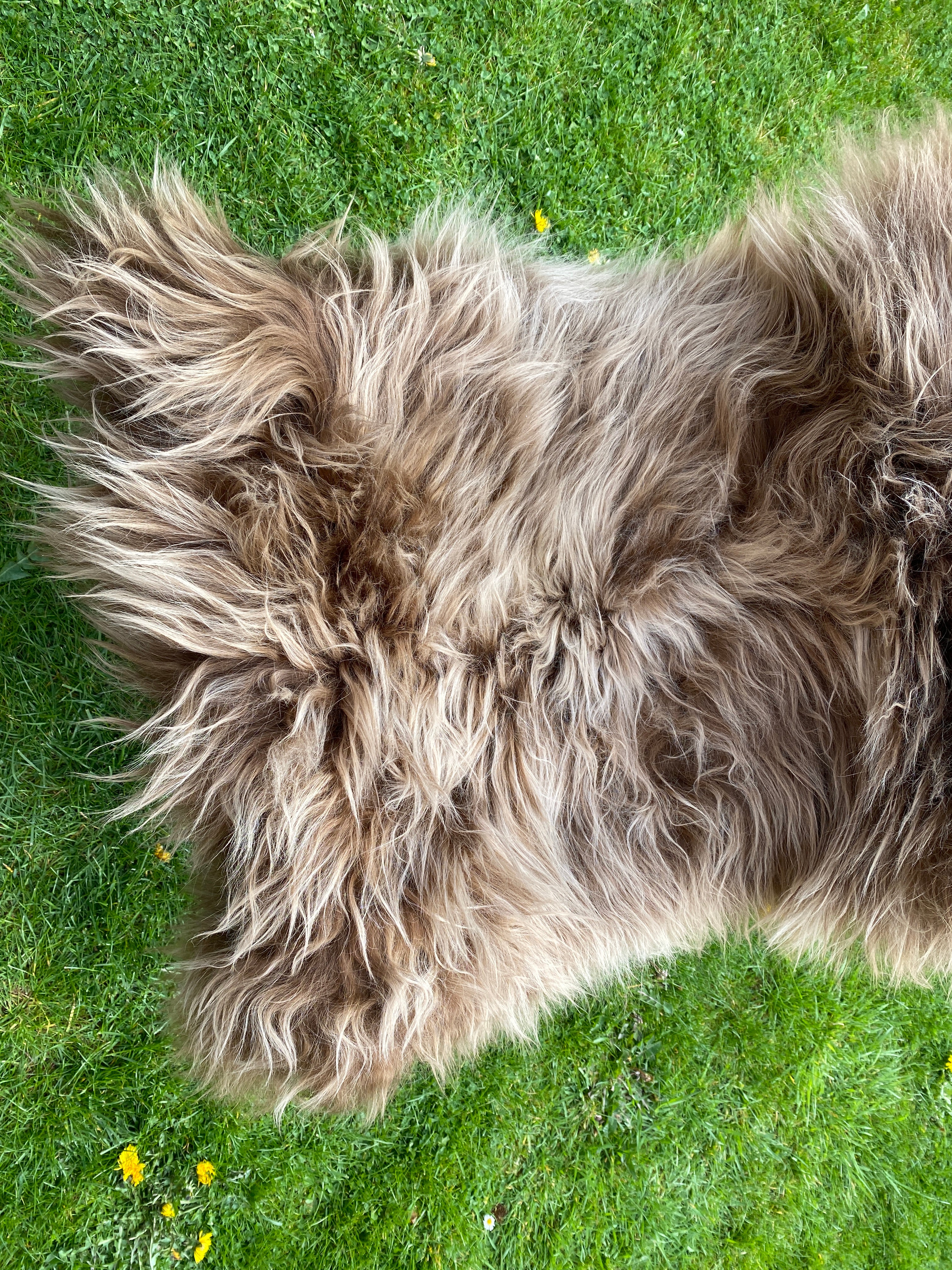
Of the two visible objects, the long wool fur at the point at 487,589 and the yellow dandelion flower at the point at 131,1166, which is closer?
the long wool fur at the point at 487,589

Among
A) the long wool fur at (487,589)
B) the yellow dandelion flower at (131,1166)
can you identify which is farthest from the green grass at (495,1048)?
the long wool fur at (487,589)

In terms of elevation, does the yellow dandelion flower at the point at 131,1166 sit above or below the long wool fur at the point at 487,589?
below

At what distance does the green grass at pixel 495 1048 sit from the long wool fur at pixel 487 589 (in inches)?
40.7

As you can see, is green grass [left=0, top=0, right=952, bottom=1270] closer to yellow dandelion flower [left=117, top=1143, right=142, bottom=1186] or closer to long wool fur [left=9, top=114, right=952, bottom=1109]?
yellow dandelion flower [left=117, top=1143, right=142, bottom=1186]

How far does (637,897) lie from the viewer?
108cm

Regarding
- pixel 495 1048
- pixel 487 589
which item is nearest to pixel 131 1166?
pixel 495 1048

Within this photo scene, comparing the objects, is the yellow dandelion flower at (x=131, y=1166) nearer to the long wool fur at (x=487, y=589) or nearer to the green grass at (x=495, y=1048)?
the green grass at (x=495, y=1048)

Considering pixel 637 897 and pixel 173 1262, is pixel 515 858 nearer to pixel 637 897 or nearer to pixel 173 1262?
pixel 637 897

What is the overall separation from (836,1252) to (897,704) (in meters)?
2.35

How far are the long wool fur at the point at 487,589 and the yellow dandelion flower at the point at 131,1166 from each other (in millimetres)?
1193

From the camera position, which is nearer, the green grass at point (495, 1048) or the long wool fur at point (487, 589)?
the long wool fur at point (487, 589)

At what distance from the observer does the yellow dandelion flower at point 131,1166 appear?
1946 millimetres

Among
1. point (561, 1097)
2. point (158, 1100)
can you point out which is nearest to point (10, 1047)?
point (158, 1100)

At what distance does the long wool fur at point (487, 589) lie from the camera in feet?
2.95
